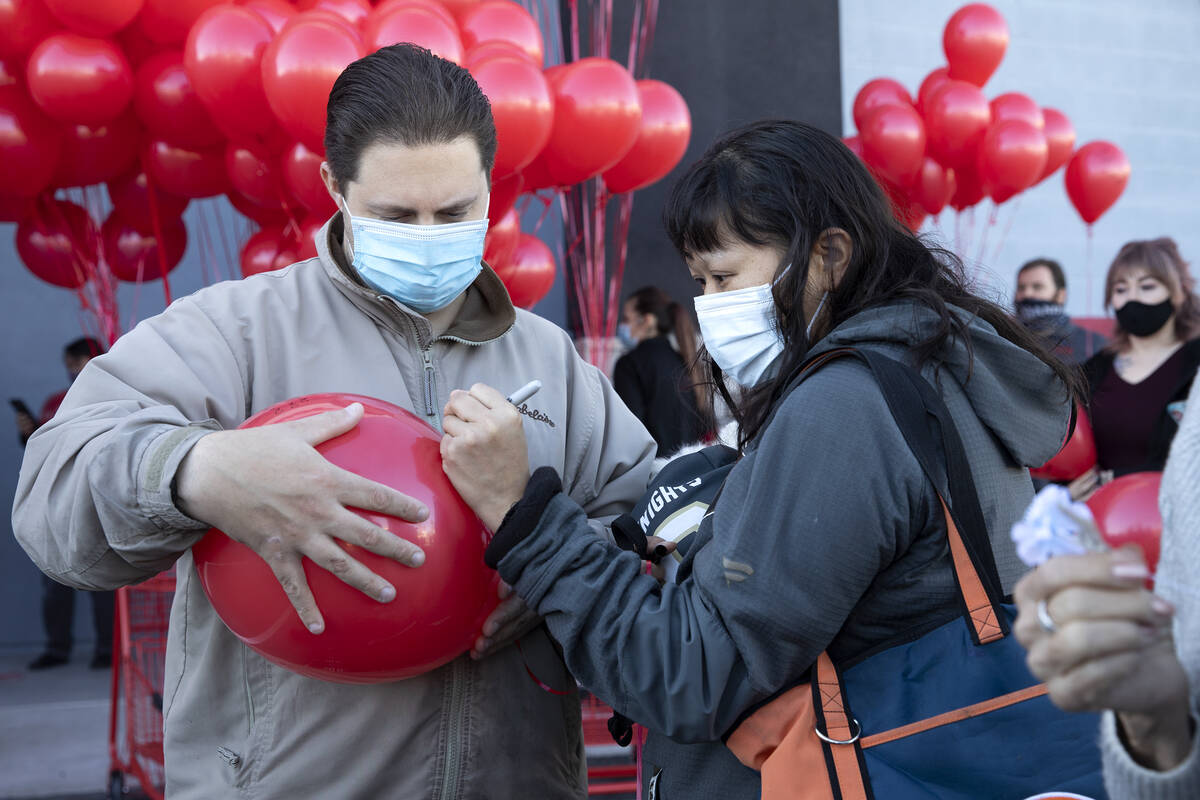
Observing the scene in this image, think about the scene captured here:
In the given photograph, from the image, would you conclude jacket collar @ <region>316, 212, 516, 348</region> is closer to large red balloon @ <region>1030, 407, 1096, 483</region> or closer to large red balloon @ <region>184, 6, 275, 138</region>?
large red balloon @ <region>184, 6, 275, 138</region>

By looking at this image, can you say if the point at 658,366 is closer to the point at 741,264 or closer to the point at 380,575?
the point at 741,264

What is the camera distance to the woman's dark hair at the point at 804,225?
1466mm

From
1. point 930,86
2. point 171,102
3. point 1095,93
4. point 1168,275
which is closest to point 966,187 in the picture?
point 930,86

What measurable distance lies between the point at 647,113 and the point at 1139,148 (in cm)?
739

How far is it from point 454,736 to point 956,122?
191 inches

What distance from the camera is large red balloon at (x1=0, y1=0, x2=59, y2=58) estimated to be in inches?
146

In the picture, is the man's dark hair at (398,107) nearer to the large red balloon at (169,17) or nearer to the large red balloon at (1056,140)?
the large red balloon at (169,17)

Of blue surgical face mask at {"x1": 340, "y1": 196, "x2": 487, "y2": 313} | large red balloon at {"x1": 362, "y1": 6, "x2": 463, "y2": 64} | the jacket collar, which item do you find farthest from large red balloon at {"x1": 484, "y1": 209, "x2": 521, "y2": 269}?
blue surgical face mask at {"x1": 340, "y1": 196, "x2": 487, "y2": 313}

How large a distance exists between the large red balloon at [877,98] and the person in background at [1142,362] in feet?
5.88

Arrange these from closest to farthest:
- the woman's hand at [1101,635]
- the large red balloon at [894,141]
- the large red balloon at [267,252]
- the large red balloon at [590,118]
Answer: the woman's hand at [1101,635]
the large red balloon at [590,118]
the large red balloon at [267,252]
the large red balloon at [894,141]

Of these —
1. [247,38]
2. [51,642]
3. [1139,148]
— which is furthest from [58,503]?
[1139,148]

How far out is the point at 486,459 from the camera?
4.69 feet

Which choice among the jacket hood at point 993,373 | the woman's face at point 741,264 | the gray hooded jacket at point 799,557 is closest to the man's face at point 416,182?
the woman's face at point 741,264

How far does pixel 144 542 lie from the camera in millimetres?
1350
